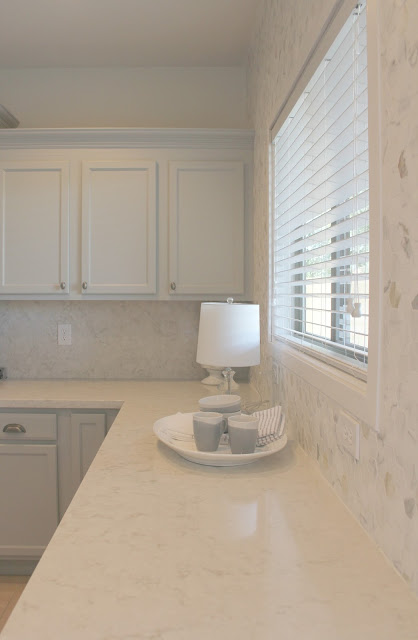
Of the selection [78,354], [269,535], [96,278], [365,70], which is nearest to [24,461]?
[78,354]

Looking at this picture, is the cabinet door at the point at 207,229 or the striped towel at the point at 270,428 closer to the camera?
the striped towel at the point at 270,428

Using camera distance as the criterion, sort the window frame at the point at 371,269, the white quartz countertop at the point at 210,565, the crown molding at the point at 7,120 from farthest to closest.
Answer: the crown molding at the point at 7,120
the window frame at the point at 371,269
the white quartz countertop at the point at 210,565

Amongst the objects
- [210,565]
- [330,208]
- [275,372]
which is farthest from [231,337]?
[210,565]

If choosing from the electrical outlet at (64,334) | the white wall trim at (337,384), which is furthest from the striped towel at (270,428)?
the electrical outlet at (64,334)

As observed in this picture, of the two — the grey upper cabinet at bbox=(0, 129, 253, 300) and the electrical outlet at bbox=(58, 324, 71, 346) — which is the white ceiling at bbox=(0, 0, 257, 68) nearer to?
the grey upper cabinet at bbox=(0, 129, 253, 300)

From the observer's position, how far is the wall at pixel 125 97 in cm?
295

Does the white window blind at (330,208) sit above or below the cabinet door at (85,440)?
above

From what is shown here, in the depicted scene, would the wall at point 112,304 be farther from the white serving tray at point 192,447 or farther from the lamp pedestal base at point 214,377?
the white serving tray at point 192,447

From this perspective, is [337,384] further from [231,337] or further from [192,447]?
[231,337]

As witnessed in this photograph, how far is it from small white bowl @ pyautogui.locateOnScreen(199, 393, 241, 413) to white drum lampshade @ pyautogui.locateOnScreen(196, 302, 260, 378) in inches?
12.2

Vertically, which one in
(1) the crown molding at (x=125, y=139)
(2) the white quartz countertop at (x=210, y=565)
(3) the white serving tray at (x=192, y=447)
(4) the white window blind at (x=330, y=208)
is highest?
(1) the crown molding at (x=125, y=139)

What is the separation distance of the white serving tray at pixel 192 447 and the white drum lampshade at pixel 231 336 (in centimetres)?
29

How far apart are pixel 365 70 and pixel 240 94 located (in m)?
2.02

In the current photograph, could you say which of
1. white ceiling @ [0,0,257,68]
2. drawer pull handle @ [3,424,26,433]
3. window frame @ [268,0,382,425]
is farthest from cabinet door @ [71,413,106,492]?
white ceiling @ [0,0,257,68]
